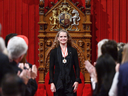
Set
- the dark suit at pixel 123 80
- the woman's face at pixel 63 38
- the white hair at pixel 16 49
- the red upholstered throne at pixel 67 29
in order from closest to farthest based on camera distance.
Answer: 1. the dark suit at pixel 123 80
2. the white hair at pixel 16 49
3. the woman's face at pixel 63 38
4. the red upholstered throne at pixel 67 29

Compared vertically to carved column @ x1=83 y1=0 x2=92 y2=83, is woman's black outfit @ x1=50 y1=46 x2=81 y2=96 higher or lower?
lower

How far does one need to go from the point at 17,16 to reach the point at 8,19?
20 cm

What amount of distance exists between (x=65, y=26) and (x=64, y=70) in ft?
5.13

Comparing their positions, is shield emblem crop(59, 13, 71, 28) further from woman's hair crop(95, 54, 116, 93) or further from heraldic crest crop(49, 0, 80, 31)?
woman's hair crop(95, 54, 116, 93)

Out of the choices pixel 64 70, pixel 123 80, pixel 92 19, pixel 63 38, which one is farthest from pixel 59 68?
pixel 92 19

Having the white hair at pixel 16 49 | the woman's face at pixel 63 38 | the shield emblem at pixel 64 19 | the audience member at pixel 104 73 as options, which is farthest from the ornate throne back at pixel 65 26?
the white hair at pixel 16 49

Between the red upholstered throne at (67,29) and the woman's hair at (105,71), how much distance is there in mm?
2300

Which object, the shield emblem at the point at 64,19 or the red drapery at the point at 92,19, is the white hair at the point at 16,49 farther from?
the red drapery at the point at 92,19

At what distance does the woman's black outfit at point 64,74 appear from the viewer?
3.37 m

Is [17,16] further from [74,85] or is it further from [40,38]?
[74,85]

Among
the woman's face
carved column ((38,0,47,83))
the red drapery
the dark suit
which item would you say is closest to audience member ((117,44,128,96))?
the dark suit

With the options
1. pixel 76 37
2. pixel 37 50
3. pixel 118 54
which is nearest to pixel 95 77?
pixel 118 54

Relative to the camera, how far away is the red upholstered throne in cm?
470

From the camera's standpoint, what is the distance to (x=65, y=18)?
4773 millimetres
